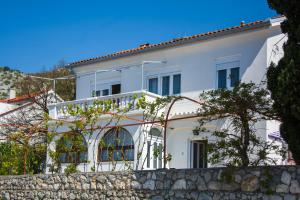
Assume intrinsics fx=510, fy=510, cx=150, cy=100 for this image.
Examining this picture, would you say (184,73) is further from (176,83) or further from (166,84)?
(166,84)

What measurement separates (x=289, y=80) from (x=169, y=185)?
15.4 ft

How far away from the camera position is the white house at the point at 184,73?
22.2m

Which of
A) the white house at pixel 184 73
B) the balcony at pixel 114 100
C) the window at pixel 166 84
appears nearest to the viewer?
the white house at pixel 184 73

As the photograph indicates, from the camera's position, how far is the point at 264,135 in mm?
20859

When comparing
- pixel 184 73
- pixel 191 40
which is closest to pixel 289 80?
pixel 191 40

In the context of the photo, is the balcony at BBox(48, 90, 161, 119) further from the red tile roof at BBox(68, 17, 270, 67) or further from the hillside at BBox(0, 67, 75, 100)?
the hillside at BBox(0, 67, 75, 100)

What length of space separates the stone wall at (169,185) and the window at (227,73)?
33.7 ft

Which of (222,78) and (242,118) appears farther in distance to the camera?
(222,78)

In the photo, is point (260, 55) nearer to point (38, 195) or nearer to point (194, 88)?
point (194, 88)

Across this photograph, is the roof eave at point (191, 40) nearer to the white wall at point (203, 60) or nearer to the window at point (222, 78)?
the white wall at point (203, 60)

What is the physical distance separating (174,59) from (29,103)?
60.2ft

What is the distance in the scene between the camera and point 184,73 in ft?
82.3

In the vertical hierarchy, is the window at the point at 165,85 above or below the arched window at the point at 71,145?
above

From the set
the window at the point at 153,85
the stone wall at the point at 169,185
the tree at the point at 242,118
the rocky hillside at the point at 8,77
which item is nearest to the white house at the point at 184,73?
the window at the point at 153,85
